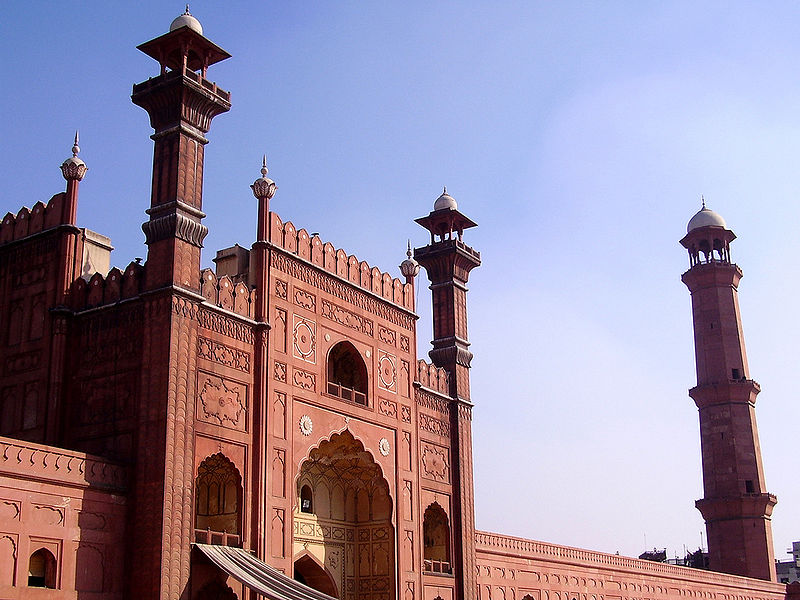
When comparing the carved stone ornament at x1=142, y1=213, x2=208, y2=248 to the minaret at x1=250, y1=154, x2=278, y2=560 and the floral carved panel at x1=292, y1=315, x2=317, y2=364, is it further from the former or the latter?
the floral carved panel at x1=292, y1=315, x2=317, y2=364

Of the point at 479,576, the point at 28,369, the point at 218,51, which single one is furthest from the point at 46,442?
Answer: the point at 479,576

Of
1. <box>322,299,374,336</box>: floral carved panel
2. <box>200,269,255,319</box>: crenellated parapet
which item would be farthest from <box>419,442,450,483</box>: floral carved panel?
<box>200,269,255,319</box>: crenellated parapet

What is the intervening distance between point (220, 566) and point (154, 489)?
1.55 meters

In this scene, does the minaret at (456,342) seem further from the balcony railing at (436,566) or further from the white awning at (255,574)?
the white awning at (255,574)

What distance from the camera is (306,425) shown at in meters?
18.5

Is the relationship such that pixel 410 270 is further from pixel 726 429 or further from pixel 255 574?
pixel 726 429

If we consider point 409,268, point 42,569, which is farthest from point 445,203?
point 42,569

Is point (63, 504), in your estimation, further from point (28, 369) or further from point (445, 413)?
point (445, 413)

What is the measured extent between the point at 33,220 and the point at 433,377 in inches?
376

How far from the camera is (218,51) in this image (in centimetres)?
1784

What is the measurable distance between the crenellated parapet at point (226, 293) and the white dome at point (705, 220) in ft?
81.0

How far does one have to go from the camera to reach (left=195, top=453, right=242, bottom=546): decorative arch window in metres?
16.7

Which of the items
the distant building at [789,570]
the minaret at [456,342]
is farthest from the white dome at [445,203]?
the distant building at [789,570]

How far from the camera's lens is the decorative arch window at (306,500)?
19859 millimetres
